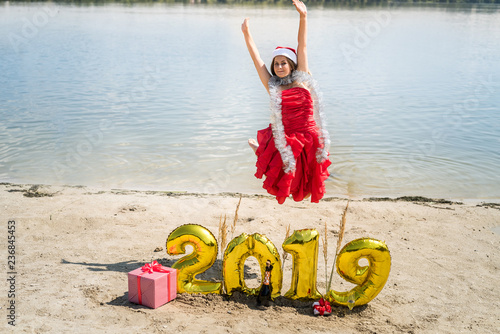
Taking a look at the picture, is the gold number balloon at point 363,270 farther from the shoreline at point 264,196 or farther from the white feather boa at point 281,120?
the shoreline at point 264,196

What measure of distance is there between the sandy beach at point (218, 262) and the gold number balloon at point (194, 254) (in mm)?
95

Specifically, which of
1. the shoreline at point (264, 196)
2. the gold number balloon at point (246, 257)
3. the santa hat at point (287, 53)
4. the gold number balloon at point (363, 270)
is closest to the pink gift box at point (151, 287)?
the gold number balloon at point (246, 257)

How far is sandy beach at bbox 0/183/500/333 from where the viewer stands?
4215mm

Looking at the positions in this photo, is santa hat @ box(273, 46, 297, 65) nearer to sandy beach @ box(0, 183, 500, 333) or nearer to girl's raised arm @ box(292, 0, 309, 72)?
girl's raised arm @ box(292, 0, 309, 72)

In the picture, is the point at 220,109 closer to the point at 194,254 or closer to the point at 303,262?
the point at 194,254

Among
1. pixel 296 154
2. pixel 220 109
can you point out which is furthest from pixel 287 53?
pixel 220 109

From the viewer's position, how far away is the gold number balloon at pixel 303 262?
14.5 ft

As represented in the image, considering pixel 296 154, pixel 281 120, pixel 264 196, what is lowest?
pixel 264 196

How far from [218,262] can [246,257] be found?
3.52 ft

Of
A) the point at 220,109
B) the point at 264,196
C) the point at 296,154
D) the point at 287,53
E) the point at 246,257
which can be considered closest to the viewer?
the point at 246,257

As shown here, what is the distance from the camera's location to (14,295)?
4406 millimetres

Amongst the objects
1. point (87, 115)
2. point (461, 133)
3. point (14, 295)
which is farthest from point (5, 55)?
point (14, 295)

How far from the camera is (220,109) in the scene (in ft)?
44.6

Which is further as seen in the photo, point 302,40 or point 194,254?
point 302,40
